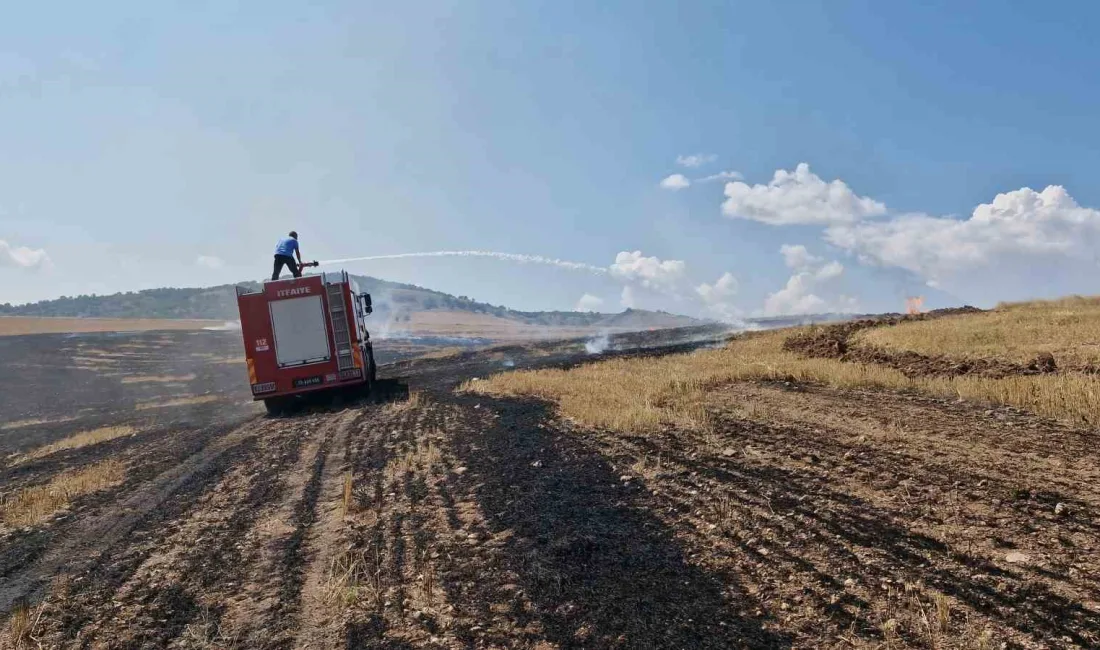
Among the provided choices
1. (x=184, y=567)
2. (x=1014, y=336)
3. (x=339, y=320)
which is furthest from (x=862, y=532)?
(x=1014, y=336)

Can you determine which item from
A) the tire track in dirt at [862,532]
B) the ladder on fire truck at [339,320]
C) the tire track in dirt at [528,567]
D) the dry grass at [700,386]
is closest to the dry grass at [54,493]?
the tire track in dirt at [528,567]

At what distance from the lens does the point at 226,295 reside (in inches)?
5704

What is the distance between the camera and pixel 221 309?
134500 mm

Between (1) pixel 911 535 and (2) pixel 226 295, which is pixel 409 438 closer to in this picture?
(1) pixel 911 535

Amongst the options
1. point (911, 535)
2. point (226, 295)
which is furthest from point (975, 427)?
point (226, 295)

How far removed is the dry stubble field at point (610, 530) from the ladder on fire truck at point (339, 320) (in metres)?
4.79

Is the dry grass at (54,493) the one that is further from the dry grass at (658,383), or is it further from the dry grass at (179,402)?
the dry grass at (179,402)

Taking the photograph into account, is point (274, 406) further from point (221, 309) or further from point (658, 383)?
point (221, 309)

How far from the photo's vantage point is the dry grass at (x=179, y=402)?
28.5m

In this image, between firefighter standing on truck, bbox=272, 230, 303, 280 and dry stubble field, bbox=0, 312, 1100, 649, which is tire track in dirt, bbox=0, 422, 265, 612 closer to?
dry stubble field, bbox=0, 312, 1100, 649

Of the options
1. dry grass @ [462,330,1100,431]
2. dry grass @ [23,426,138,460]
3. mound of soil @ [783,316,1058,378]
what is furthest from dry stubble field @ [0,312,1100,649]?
dry grass @ [23,426,138,460]

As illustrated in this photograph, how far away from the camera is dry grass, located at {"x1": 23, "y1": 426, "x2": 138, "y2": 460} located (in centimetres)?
1741

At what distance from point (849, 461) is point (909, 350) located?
39.9 ft

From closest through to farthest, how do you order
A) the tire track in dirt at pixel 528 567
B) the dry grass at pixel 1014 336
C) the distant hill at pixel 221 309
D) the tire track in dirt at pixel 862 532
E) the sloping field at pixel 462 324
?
the tire track in dirt at pixel 862 532, the tire track in dirt at pixel 528 567, the dry grass at pixel 1014 336, the sloping field at pixel 462 324, the distant hill at pixel 221 309
